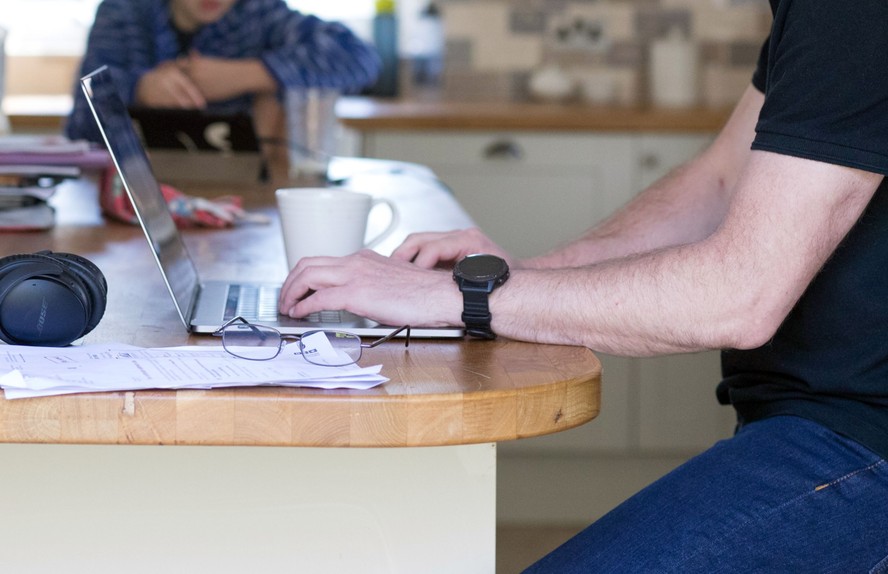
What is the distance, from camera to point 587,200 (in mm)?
3170

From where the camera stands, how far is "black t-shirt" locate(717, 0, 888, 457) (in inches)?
36.6

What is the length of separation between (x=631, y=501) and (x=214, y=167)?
119 centimetres

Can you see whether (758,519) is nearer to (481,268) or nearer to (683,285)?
(683,285)

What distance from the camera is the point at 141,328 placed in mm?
937

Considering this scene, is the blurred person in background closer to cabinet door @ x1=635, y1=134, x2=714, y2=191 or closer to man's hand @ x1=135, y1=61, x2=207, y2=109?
man's hand @ x1=135, y1=61, x2=207, y2=109

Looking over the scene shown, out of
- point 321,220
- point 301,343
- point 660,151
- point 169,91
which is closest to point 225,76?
point 169,91

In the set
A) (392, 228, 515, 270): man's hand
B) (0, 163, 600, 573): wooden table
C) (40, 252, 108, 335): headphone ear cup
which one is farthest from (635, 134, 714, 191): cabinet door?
(40, 252, 108, 335): headphone ear cup

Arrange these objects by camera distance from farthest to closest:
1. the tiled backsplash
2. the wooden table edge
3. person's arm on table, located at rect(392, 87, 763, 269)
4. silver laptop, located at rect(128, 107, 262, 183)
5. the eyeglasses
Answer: the tiled backsplash → silver laptop, located at rect(128, 107, 262, 183) → person's arm on table, located at rect(392, 87, 763, 269) → the eyeglasses → the wooden table edge

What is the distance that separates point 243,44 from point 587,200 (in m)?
1.03

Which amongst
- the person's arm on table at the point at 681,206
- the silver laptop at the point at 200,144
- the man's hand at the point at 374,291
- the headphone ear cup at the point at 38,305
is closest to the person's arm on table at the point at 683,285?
the man's hand at the point at 374,291

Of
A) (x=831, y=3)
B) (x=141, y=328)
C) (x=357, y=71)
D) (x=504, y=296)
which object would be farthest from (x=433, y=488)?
(x=357, y=71)

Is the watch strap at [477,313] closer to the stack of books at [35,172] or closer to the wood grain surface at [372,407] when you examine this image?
the wood grain surface at [372,407]

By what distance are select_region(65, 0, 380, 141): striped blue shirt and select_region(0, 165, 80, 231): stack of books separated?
863 mm

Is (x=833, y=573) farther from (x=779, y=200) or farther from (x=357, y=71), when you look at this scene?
(x=357, y=71)
